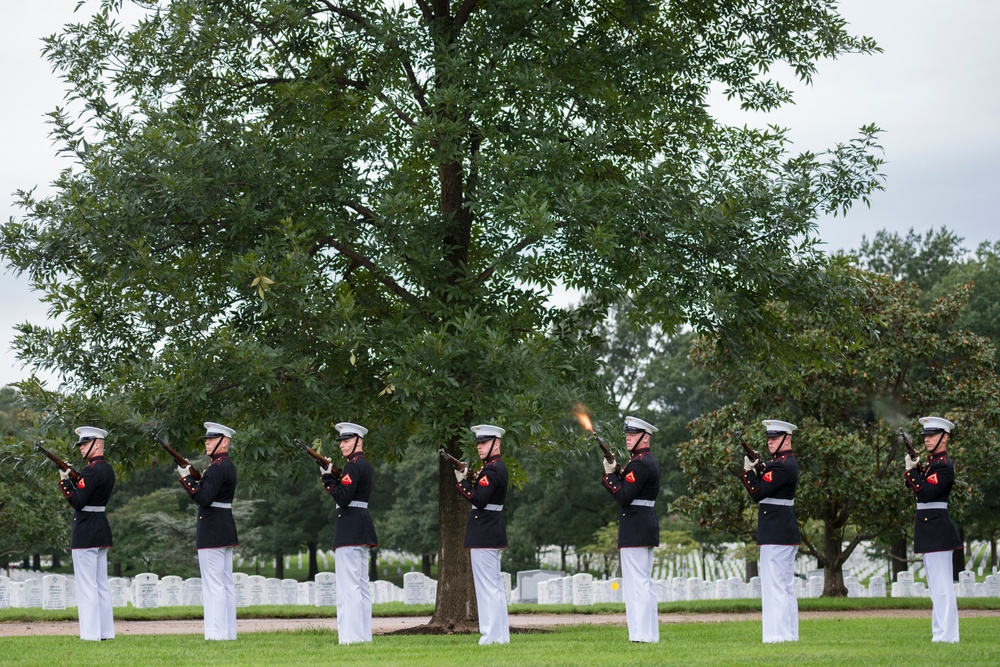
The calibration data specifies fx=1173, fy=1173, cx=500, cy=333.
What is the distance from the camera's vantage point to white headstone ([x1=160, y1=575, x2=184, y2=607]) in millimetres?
27109

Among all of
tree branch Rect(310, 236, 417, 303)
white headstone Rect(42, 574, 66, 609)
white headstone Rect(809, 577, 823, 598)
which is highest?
tree branch Rect(310, 236, 417, 303)

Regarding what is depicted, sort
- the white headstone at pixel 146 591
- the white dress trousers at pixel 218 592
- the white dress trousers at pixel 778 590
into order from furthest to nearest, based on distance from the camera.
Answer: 1. the white headstone at pixel 146 591
2. the white dress trousers at pixel 218 592
3. the white dress trousers at pixel 778 590

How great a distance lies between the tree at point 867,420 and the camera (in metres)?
24.8

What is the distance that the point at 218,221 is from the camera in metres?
16.1

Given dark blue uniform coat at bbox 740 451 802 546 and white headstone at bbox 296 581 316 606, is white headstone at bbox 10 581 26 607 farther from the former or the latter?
dark blue uniform coat at bbox 740 451 802 546

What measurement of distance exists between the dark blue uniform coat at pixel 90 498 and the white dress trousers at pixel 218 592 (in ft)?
4.63

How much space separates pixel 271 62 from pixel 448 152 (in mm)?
4087

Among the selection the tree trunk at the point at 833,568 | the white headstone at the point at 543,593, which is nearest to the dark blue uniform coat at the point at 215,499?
the white headstone at the point at 543,593

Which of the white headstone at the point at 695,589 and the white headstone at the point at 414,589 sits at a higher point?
the white headstone at the point at 414,589

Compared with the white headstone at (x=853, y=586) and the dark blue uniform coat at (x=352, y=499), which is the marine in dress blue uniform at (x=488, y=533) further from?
the white headstone at (x=853, y=586)

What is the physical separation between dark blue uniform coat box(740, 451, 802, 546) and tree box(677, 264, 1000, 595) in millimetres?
11215

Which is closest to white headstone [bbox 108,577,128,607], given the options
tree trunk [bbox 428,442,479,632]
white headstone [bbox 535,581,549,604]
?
white headstone [bbox 535,581,549,604]

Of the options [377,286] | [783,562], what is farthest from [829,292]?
[377,286]

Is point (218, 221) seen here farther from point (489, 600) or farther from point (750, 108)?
point (750, 108)
